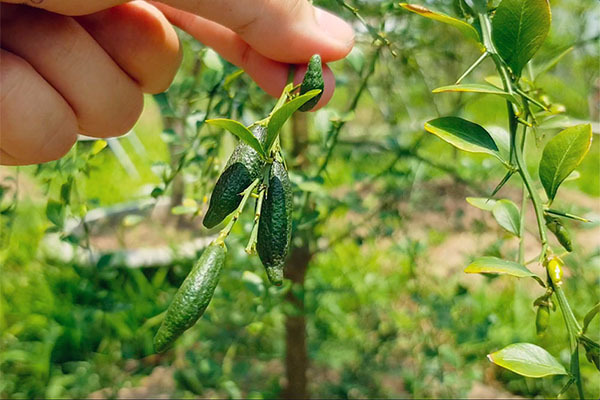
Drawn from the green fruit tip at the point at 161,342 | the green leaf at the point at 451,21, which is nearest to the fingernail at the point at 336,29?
the green leaf at the point at 451,21

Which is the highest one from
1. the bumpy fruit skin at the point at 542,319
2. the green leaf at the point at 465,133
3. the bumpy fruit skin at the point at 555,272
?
the green leaf at the point at 465,133

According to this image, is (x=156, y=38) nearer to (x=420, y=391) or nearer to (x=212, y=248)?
(x=212, y=248)

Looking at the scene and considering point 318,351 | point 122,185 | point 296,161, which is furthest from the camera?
point 122,185

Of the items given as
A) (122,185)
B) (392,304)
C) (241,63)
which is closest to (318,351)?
(392,304)

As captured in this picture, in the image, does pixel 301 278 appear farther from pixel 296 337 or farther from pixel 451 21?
pixel 451 21

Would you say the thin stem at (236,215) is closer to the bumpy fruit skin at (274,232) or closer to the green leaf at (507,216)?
the bumpy fruit skin at (274,232)

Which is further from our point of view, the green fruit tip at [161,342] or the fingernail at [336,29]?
the fingernail at [336,29]
